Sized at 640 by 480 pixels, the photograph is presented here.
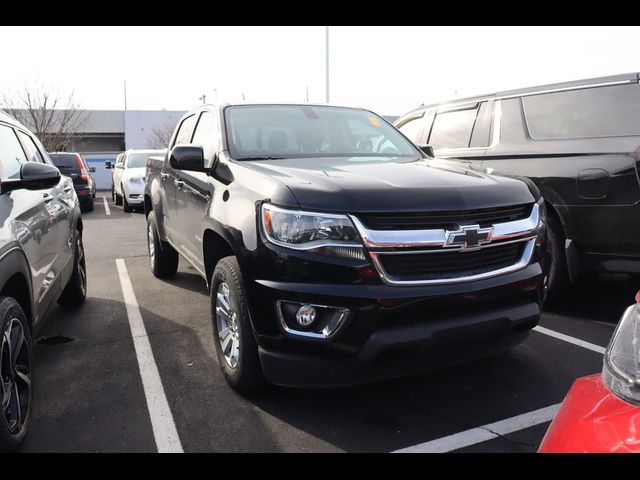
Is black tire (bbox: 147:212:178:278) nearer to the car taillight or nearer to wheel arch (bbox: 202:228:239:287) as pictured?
wheel arch (bbox: 202:228:239:287)

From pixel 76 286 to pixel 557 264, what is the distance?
168 inches

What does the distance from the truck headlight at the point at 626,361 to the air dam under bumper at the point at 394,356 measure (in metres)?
1.12

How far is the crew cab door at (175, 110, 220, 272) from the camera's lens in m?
3.83

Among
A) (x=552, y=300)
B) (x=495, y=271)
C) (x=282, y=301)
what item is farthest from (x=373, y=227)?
(x=552, y=300)

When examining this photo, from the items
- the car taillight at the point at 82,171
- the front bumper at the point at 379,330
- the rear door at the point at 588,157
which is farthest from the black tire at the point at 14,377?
the car taillight at the point at 82,171

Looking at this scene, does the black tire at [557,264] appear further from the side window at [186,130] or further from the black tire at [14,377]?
the black tire at [14,377]

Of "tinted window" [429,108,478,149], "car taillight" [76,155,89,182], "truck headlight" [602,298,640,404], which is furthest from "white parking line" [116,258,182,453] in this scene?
"car taillight" [76,155,89,182]

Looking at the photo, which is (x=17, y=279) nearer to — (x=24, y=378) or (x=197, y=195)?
(x=24, y=378)

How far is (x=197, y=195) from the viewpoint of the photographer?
3975mm

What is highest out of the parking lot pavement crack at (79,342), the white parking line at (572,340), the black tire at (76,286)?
the black tire at (76,286)

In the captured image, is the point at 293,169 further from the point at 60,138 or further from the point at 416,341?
the point at 60,138

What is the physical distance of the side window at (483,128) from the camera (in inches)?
211

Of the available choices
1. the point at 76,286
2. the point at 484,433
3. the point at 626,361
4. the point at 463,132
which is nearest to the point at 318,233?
the point at 484,433

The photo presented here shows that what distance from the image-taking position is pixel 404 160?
151 inches
